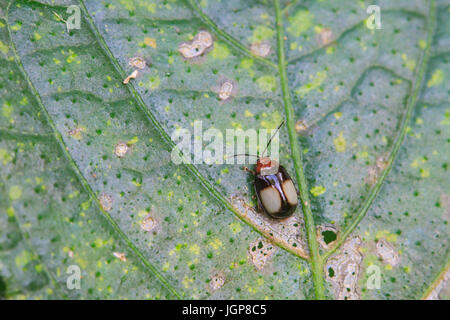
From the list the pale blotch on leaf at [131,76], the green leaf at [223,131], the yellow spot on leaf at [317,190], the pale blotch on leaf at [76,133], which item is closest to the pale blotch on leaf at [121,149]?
the green leaf at [223,131]

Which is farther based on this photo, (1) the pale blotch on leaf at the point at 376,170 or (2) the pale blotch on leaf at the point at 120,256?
(1) the pale blotch on leaf at the point at 376,170

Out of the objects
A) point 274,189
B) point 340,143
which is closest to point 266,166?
point 274,189

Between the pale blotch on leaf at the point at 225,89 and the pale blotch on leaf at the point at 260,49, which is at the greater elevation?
the pale blotch on leaf at the point at 260,49

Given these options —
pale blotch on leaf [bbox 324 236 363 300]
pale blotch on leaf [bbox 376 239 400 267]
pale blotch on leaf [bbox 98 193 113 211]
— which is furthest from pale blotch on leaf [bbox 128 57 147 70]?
pale blotch on leaf [bbox 376 239 400 267]

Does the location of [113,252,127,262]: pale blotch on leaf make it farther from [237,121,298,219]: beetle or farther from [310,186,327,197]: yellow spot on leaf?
[310,186,327,197]: yellow spot on leaf

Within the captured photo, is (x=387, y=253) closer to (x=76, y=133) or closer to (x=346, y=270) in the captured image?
(x=346, y=270)

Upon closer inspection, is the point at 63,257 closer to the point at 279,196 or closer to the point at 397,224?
the point at 279,196

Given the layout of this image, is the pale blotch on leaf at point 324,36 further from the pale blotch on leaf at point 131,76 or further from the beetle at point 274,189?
the pale blotch on leaf at point 131,76
